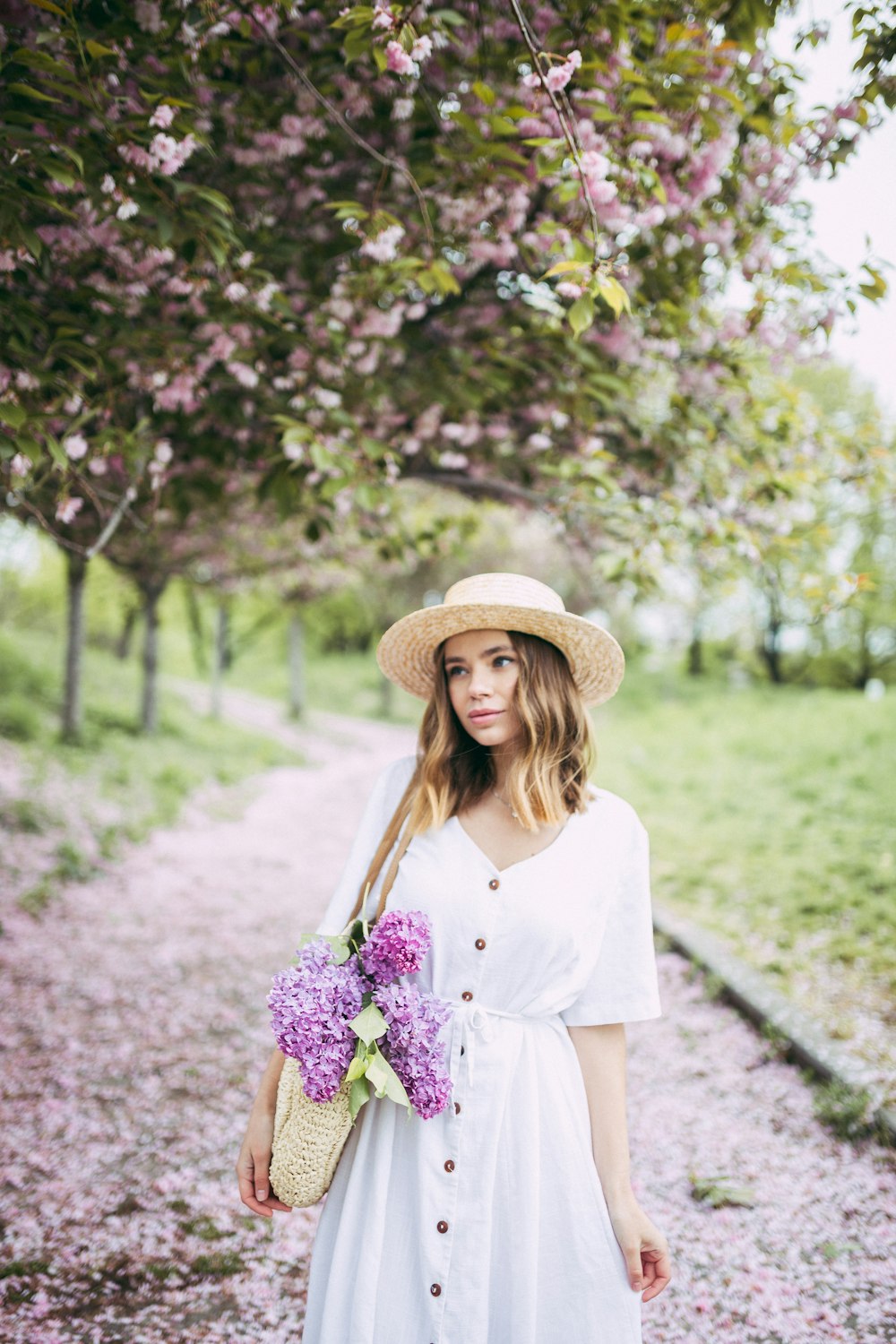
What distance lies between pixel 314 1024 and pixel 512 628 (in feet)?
3.29

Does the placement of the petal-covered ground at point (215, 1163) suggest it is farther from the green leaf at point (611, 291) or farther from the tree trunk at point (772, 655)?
the tree trunk at point (772, 655)

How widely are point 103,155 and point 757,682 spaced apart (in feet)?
75.2

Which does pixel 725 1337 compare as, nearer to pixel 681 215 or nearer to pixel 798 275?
pixel 798 275

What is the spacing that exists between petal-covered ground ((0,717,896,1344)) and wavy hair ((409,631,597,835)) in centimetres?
109

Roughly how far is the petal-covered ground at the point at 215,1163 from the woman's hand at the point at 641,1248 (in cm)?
15

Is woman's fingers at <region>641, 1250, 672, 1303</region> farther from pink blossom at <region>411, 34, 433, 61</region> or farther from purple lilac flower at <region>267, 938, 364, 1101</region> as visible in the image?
pink blossom at <region>411, 34, 433, 61</region>

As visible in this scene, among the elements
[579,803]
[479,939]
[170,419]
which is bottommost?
[479,939]

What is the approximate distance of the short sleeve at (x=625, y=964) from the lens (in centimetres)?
176

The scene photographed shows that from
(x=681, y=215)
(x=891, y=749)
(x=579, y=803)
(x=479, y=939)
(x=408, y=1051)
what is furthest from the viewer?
(x=891, y=749)

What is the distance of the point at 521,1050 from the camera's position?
1722 mm

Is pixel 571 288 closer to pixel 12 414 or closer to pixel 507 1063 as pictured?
pixel 12 414

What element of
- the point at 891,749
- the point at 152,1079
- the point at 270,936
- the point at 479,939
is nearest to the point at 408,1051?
the point at 479,939

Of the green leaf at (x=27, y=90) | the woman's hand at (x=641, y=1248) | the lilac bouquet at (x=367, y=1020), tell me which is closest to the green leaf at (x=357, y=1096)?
the lilac bouquet at (x=367, y=1020)

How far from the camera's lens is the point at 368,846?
76.3 inches
